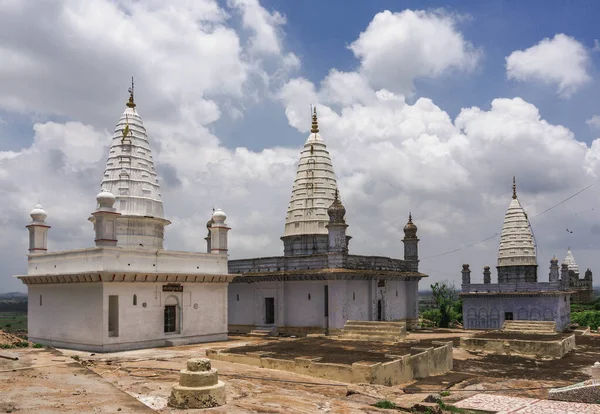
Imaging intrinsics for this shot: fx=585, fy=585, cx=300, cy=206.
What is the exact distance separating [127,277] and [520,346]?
1757 cm

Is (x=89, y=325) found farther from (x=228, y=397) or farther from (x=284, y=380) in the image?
(x=228, y=397)

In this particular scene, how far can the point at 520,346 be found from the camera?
26188 millimetres

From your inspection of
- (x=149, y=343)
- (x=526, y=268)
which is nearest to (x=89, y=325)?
(x=149, y=343)

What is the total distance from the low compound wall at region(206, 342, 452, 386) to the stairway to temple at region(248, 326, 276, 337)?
11.5 metres

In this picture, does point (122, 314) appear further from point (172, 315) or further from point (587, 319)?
point (587, 319)

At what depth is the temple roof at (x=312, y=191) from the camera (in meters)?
35.9

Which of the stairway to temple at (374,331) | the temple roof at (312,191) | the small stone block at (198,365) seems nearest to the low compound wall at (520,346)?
the stairway to temple at (374,331)

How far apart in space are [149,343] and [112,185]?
8.77 meters

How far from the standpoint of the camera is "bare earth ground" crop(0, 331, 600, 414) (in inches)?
523

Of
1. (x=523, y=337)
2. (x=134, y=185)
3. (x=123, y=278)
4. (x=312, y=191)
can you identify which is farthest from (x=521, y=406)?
(x=312, y=191)

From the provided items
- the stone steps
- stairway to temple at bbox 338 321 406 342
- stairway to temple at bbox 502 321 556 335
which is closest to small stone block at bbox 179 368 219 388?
stairway to temple at bbox 338 321 406 342

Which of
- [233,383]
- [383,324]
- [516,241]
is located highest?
[516,241]

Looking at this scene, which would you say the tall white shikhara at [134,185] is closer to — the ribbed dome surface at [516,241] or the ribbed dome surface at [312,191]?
the ribbed dome surface at [312,191]

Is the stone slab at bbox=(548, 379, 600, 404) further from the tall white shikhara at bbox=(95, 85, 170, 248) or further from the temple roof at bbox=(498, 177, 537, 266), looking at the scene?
the temple roof at bbox=(498, 177, 537, 266)
